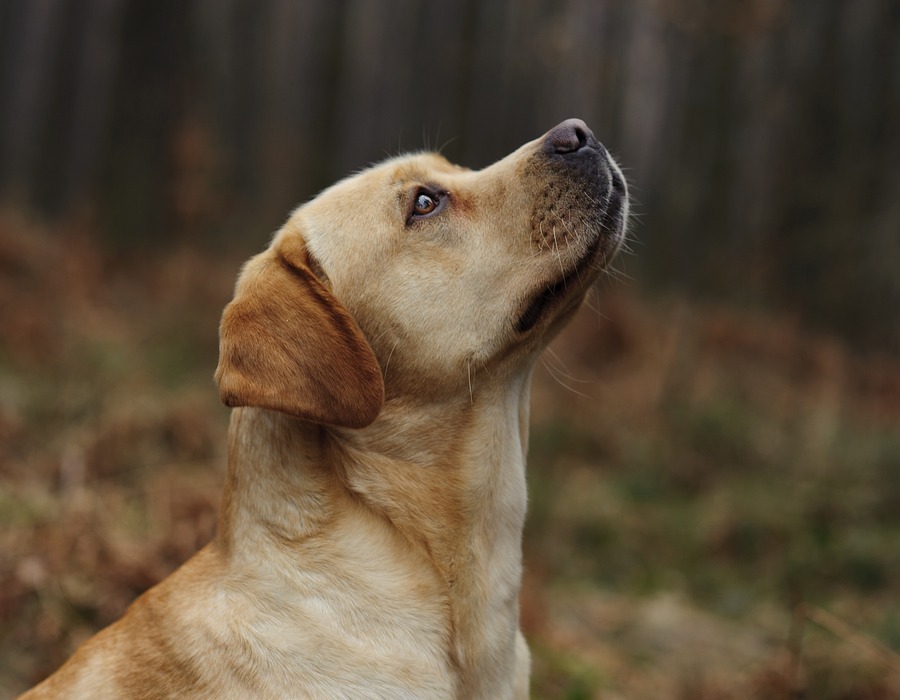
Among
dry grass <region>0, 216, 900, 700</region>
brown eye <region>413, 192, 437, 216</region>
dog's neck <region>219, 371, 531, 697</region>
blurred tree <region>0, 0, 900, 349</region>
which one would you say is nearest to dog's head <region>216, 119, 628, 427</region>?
brown eye <region>413, 192, 437, 216</region>

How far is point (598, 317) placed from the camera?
1000 cm

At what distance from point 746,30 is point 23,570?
304 inches

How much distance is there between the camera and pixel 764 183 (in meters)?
14.1

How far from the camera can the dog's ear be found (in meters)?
2.71

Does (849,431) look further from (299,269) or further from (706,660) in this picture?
(299,269)

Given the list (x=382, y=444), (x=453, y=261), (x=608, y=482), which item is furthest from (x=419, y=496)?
(x=608, y=482)

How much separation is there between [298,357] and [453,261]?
684 mm

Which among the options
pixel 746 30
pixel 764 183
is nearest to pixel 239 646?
pixel 746 30

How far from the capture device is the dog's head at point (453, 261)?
3.12 m

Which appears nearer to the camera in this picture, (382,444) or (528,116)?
(382,444)

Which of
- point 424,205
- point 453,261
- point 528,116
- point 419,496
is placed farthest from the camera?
point 528,116

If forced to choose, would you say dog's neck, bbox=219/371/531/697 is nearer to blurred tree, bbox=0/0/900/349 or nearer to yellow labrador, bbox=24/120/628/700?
yellow labrador, bbox=24/120/628/700

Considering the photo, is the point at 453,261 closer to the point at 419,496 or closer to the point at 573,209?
the point at 573,209

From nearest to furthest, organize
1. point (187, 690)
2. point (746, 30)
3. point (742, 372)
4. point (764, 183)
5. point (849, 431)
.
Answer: point (187, 690)
point (849, 431)
point (746, 30)
point (742, 372)
point (764, 183)
